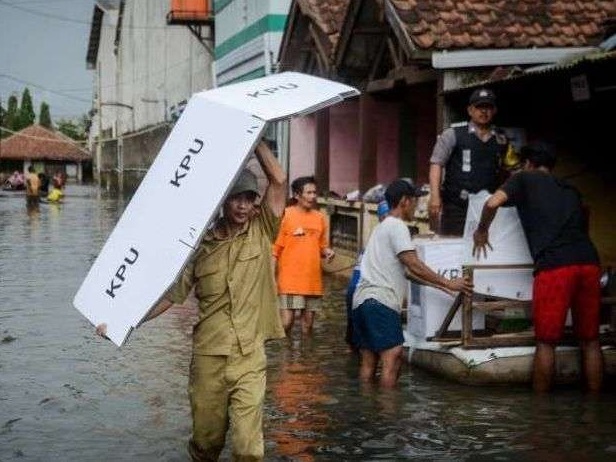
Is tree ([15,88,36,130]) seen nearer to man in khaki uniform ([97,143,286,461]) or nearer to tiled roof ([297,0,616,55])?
tiled roof ([297,0,616,55])

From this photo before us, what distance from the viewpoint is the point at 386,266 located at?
9.04 m

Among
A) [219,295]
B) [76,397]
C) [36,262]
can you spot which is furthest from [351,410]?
[36,262]

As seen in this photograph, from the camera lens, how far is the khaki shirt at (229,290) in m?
6.36

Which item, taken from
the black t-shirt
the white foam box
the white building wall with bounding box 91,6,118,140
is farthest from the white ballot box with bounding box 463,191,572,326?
the white building wall with bounding box 91,6,118,140

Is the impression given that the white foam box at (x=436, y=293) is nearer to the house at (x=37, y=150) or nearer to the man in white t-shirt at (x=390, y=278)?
the man in white t-shirt at (x=390, y=278)

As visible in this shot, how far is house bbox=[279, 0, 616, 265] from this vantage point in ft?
44.4

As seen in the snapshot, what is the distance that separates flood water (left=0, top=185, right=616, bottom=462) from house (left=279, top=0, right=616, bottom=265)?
3.09m

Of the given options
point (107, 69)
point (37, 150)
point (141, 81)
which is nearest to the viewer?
point (141, 81)

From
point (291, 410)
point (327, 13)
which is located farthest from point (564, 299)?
point (327, 13)

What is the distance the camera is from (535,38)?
1547cm

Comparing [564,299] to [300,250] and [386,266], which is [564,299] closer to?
[386,266]

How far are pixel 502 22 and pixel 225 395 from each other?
1023 centimetres

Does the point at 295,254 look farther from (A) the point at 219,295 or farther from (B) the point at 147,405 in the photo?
(A) the point at 219,295

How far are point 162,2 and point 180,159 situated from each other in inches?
2045
